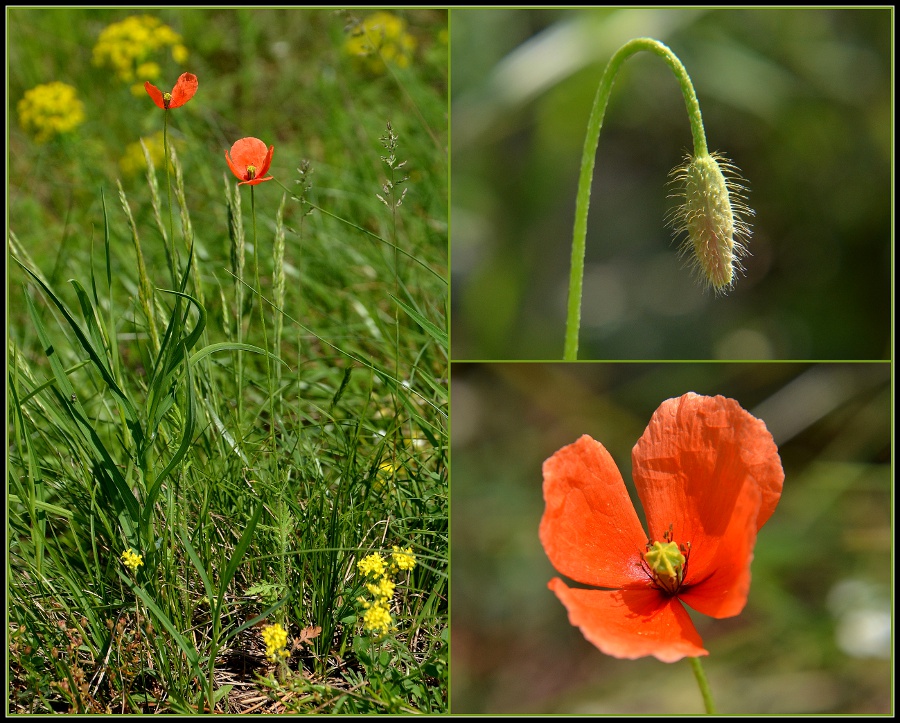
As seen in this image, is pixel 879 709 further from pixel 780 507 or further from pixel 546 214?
pixel 546 214

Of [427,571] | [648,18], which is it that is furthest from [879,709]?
[648,18]

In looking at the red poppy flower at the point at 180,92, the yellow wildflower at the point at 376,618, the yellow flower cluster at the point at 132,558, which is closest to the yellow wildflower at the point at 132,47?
the red poppy flower at the point at 180,92

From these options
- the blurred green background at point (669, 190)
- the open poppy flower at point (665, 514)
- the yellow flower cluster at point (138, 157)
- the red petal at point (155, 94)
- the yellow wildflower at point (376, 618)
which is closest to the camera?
the open poppy flower at point (665, 514)

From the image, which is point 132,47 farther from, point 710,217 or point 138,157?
point 710,217

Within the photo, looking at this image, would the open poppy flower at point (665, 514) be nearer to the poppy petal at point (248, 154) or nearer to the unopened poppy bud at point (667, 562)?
the unopened poppy bud at point (667, 562)

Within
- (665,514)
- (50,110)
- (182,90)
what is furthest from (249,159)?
(50,110)

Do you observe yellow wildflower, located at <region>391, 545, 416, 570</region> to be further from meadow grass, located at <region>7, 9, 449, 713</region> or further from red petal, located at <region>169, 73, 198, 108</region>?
red petal, located at <region>169, 73, 198, 108</region>

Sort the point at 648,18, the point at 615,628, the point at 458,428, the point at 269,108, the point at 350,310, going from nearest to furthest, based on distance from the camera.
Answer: the point at 615,628 → the point at 458,428 → the point at 648,18 → the point at 350,310 → the point at 269,108
